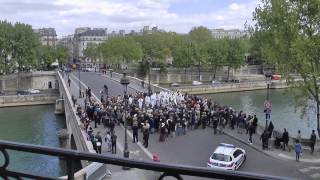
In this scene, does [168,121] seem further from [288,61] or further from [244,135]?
[288,61]

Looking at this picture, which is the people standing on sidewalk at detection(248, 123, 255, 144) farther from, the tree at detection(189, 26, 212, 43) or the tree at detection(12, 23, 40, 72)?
the tree at detection(189, 26, 212, 43)

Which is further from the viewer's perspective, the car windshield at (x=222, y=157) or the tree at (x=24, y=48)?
the tree at (x=24, y=48)

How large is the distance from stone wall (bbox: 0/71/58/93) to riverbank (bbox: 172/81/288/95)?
23.9 meters

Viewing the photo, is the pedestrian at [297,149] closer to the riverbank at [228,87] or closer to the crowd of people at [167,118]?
the crowd of people at [167,118]

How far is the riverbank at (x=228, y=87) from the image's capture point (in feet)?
254

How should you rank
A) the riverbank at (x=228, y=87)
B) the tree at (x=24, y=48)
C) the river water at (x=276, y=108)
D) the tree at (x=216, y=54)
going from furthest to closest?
the tree at (x=216, y=54) < the tree at (x=24, y=48) < the riverbank at (x=228, y=87) < the river water at (x=276, y=108)

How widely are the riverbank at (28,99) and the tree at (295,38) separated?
152 feet

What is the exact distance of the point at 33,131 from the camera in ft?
151

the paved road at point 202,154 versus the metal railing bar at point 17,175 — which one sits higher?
the metal railing bar at point 17,175

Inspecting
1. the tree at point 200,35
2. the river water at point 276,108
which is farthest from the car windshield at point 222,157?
the tree at point 200,35

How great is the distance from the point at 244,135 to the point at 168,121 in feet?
15.2

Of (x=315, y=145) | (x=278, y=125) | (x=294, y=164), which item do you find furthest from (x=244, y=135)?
(x=278, y=125)

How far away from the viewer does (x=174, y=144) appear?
2666 cm

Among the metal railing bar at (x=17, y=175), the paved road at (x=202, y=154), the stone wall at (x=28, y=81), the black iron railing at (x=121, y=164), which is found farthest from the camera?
the stone wall at (x=28, y=81)
